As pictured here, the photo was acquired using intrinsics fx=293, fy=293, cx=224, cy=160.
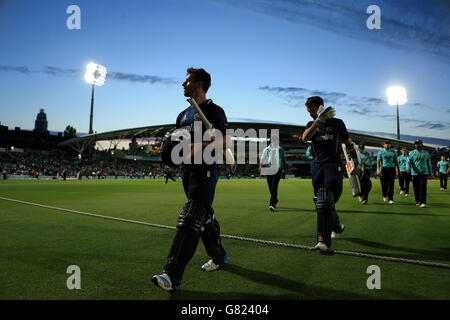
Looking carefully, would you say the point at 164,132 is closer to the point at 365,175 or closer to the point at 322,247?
the point at 365,175

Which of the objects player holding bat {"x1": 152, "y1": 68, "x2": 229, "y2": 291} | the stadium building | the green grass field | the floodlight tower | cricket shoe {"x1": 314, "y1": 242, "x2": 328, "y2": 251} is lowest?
the green grass field

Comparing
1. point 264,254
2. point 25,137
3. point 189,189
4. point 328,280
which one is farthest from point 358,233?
point 25,137

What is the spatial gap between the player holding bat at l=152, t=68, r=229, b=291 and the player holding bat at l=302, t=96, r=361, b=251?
5.04ft

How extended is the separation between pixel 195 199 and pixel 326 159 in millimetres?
2273

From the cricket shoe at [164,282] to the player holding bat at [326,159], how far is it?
2.20 metres

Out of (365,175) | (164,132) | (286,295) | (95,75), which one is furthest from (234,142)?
(286,295)

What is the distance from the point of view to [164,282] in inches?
99.1

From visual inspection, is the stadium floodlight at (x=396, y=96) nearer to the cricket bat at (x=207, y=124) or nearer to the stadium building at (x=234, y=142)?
the stadium building at (x=234, y=142)

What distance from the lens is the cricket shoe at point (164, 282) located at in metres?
2.51

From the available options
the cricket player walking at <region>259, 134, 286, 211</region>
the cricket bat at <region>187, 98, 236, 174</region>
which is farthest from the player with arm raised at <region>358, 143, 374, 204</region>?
the cricket bat at <region>187, 98, 236, 174</region>

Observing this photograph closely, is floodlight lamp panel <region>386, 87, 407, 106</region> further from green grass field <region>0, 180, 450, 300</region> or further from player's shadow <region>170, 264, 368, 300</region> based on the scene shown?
player's shadow <region>170, 264, 368, 300</region>

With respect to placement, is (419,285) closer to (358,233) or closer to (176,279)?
(176,279)

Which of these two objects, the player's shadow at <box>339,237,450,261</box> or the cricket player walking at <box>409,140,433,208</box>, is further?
the cricket player walking at <box>409,140,433,208</box>

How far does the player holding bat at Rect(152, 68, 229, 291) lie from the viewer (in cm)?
264
